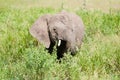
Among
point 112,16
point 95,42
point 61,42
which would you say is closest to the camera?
point 61,42

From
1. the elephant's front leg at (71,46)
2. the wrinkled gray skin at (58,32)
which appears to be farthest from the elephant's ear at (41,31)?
the elephant's front leg at (71,46)

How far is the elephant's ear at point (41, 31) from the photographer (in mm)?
6828

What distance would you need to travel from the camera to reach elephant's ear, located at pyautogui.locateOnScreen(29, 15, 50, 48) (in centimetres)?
683

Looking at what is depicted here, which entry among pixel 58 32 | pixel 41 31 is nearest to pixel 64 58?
pixel 58 32

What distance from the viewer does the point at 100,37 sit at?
8969 mm

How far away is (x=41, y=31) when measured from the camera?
6906 millimetres

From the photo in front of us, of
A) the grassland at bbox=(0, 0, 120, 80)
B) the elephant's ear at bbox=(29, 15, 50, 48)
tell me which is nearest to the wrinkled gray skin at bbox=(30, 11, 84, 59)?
the elephant's ear at bbox=(29, 15, 50, 48)

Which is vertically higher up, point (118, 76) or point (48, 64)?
point (48, 64)

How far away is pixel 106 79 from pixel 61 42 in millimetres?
902

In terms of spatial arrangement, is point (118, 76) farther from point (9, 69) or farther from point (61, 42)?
point (9, 69)

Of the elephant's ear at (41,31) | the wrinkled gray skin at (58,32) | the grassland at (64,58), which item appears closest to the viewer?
the grassland at (64,58)

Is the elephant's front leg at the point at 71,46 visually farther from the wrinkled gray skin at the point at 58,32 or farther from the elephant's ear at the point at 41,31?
the elephant's ear at the point at 41,31

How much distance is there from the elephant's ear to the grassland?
126mm

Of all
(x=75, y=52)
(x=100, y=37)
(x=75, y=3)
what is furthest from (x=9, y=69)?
(x=75, y=3)
